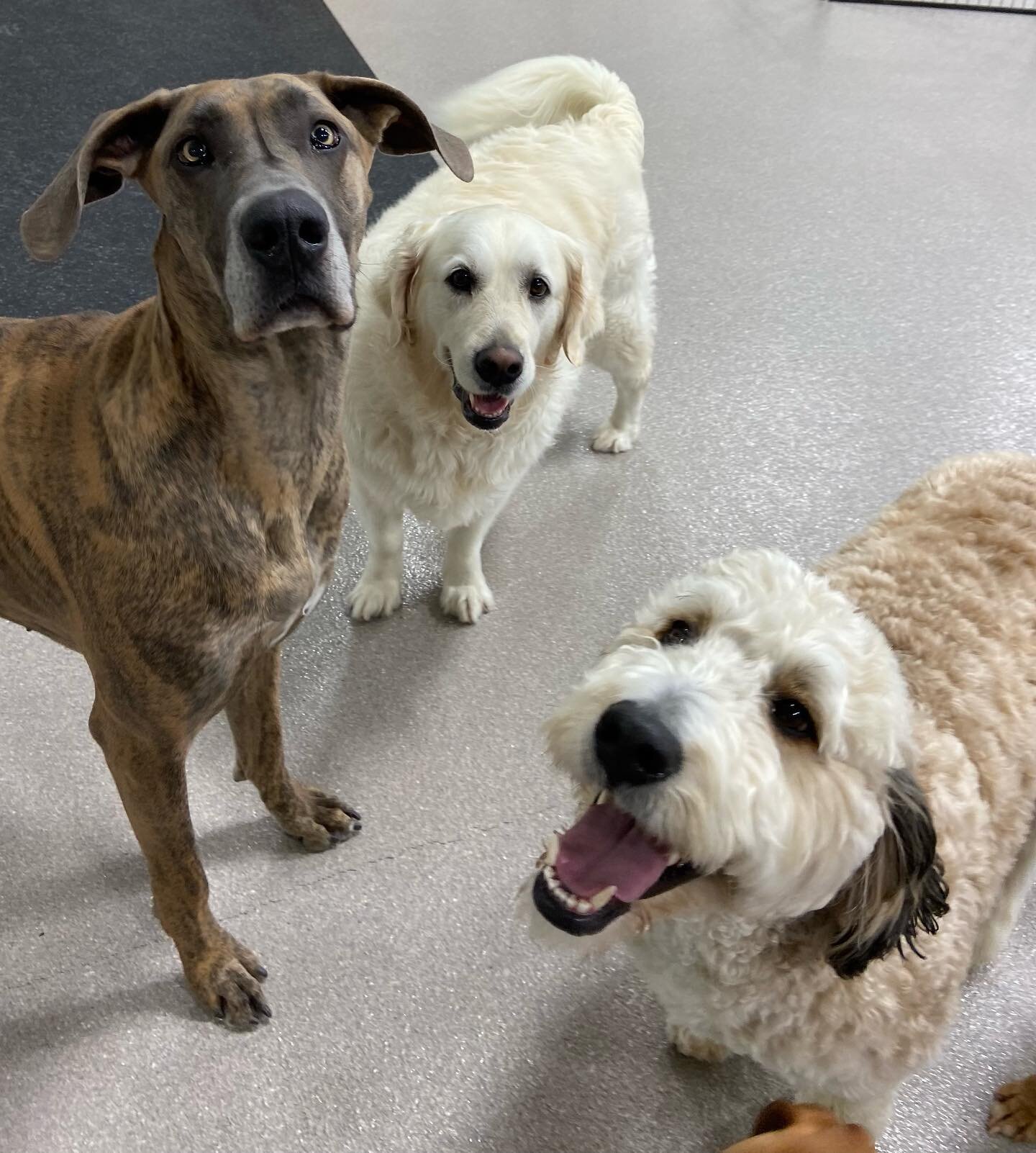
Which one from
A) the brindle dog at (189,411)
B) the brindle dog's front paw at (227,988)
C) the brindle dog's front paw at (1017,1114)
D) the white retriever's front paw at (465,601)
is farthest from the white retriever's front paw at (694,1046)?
the white retriever's front paw at (465,601)

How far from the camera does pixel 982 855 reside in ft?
3.43

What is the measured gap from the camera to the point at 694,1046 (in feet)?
4.02

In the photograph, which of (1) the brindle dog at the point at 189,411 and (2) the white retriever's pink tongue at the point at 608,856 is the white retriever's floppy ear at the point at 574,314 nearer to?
(1) the brindle dog at the point at 189,411

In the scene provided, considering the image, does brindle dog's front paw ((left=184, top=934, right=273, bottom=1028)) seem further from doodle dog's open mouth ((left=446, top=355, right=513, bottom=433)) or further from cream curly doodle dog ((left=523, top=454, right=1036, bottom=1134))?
doodle dog's open mouth ((left=446, top=355, right=513, bottom=433))

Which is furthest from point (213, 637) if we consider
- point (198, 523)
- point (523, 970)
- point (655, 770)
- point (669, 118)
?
point (669, 118)

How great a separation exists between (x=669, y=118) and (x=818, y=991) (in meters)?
3.41

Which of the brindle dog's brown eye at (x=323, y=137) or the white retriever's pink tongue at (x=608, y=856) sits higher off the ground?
the brindle dog's brown eye at (x=323, y=137)

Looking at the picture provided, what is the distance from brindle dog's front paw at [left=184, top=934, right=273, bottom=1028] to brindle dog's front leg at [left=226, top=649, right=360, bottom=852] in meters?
0.21

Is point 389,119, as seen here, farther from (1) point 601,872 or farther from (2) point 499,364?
(1) point 601,872

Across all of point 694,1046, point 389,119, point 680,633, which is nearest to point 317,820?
point 694,1046

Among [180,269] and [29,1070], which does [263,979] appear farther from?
[180,269]

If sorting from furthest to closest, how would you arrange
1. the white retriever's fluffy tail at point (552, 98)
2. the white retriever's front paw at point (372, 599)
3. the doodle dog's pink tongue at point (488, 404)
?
the white retriever's fluffy tail at point (552, 98) < the white retriever's front paw at point (372, 599) < the doodle dog's pink tongue at point (488, 404)

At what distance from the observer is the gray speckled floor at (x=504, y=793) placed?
121 centimetres

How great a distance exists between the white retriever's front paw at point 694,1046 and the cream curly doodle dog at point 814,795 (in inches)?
3.8
